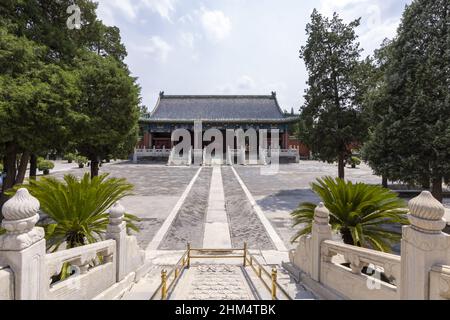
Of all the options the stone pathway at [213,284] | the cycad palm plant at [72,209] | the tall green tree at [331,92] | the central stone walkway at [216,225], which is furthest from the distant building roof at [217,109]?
the cycad palm plant at [72,209]

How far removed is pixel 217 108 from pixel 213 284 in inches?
1722

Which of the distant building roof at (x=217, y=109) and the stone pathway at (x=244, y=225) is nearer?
the stone pathway at (x=244, y=225)

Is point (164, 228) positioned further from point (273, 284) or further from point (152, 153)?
point (152, 153)

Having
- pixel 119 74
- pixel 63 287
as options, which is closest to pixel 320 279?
pixel 63 287

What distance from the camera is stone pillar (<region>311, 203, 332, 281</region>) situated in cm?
454

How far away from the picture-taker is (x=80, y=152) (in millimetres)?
14125

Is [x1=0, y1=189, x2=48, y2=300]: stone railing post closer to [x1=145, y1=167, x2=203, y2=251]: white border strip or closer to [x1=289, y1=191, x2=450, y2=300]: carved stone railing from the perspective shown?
[x1=289, y1=191, x2=450, y2=300]: carved stone railing

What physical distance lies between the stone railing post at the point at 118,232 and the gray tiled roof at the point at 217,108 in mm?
38387

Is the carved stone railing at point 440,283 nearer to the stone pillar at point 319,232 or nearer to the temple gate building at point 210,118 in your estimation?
the stone pillar at point 319,232

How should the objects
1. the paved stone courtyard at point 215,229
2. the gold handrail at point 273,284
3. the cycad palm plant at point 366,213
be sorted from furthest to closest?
the paved stone courtyard at point 215,229
the cycad palm plant at point 366,213
the gold handrail at point 273,284

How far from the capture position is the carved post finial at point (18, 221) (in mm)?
2436

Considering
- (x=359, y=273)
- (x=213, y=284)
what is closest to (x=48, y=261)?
(x=213, y=284)
